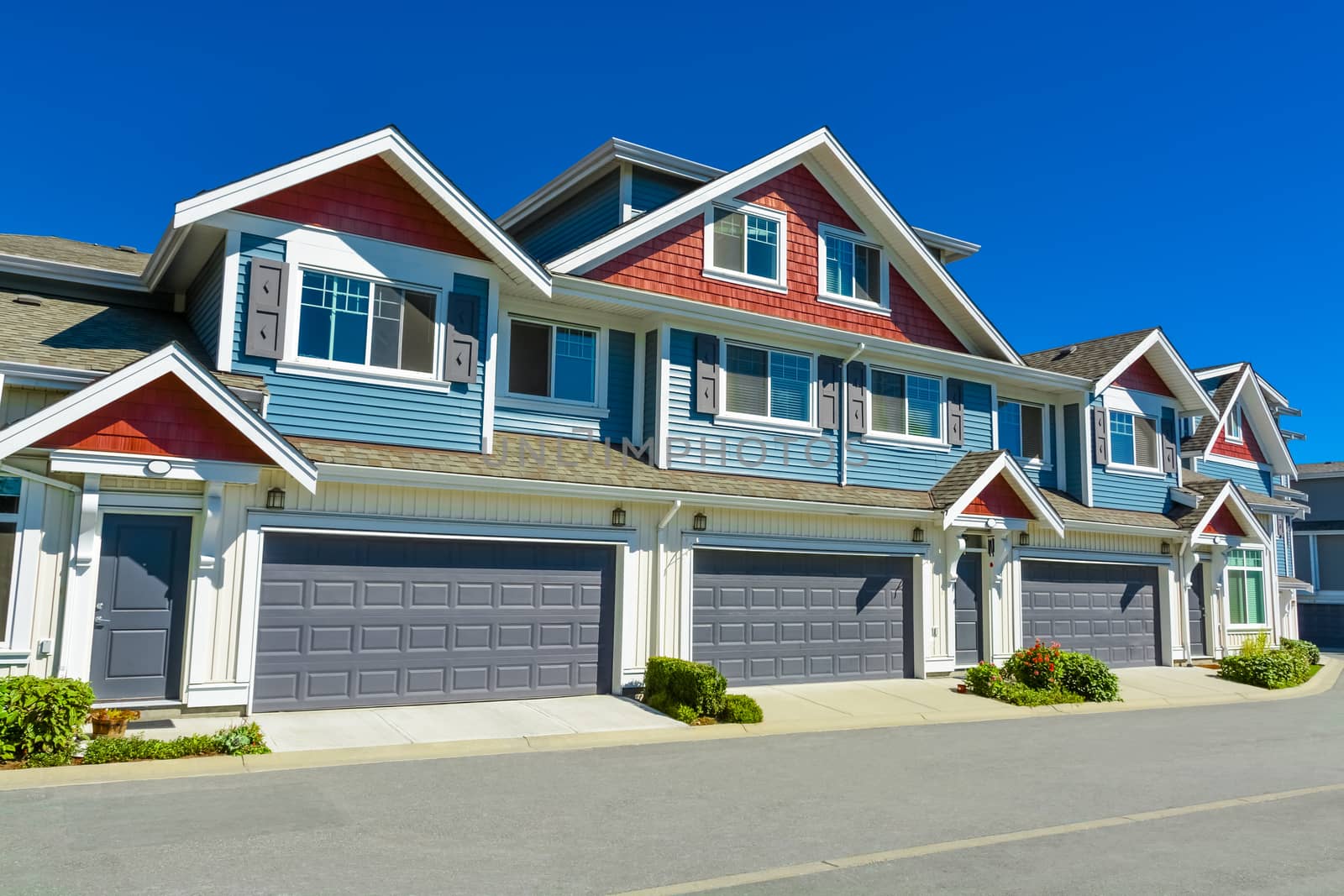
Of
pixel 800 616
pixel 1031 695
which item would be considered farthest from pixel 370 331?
pixel 1031 695

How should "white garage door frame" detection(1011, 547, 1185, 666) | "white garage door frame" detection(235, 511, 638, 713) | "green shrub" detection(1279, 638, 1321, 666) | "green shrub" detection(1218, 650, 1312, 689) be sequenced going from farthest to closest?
"green shrub" detection(1279, 638, 1321, 666)
"green shrub" detection(1218, 650, 1312, 689)
"white garage door frame" detection(1011, 547, 1185, 666)
"white garage door frame" detection(235, 511, 638, 713)

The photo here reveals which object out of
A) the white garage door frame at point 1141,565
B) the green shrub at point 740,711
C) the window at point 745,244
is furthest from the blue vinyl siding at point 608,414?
the white garage door frame at point 1141,565

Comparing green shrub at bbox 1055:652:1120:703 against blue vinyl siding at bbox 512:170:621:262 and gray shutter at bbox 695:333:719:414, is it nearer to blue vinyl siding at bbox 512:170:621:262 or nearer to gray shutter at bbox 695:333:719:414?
gray shutter at bbox 695:333:719:414

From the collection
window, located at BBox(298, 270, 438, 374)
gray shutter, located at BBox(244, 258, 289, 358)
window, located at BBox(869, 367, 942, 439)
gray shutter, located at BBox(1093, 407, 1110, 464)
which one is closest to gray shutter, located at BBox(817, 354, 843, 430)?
window, located at BBox(869, 367, 942, 439)

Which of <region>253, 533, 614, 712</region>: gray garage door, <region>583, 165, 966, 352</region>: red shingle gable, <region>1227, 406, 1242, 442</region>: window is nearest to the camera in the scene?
<region>253, 533, 614, 712</region>: gray garage door

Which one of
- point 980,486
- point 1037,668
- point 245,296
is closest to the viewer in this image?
point 245,296

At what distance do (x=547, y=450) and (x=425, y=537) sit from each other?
2333 mm

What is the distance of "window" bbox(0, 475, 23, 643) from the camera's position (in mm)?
11195

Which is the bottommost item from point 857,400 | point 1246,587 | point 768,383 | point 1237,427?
point 1246,587

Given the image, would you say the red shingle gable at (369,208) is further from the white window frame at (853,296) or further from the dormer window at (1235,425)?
the dormer window at (1235,425)

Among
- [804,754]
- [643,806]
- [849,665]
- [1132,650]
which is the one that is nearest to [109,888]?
[643,806]

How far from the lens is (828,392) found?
17.9 metres

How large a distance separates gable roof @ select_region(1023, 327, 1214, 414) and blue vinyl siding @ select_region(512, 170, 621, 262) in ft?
31.8

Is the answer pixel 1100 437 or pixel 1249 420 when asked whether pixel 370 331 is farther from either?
pixel 1249 420
